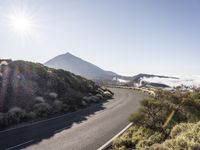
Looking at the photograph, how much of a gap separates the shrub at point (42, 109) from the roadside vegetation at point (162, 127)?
8449 millimetres

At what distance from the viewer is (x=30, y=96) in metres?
23.6

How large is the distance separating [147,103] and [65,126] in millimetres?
5803

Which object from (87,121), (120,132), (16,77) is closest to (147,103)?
(120,132)

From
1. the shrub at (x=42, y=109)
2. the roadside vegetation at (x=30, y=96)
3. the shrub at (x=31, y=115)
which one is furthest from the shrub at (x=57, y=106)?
the shrub at (x=31, y=115)

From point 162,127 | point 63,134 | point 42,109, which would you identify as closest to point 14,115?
point 42,109

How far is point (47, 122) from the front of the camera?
18.2m

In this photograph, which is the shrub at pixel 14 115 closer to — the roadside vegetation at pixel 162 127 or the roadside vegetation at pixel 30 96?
the roadside vegetation at pixel 30 96

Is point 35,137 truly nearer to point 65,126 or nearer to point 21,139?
point 21,139

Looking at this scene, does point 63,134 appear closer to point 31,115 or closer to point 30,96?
point 31,115

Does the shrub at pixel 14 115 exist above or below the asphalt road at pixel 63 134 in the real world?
above

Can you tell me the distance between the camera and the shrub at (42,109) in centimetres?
2044

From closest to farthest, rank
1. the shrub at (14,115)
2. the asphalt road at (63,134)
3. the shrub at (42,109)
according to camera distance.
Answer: the asphalt road at (63,134)
the shrub at (14,115)
the shrub at (42,109)

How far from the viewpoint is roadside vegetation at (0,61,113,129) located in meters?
18.9

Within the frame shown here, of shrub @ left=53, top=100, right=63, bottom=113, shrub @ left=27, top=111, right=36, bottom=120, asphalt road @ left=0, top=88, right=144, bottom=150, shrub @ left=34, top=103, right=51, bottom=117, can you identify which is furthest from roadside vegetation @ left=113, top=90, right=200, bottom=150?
shrub @ left=53, top=100, right=63, bottom=113
